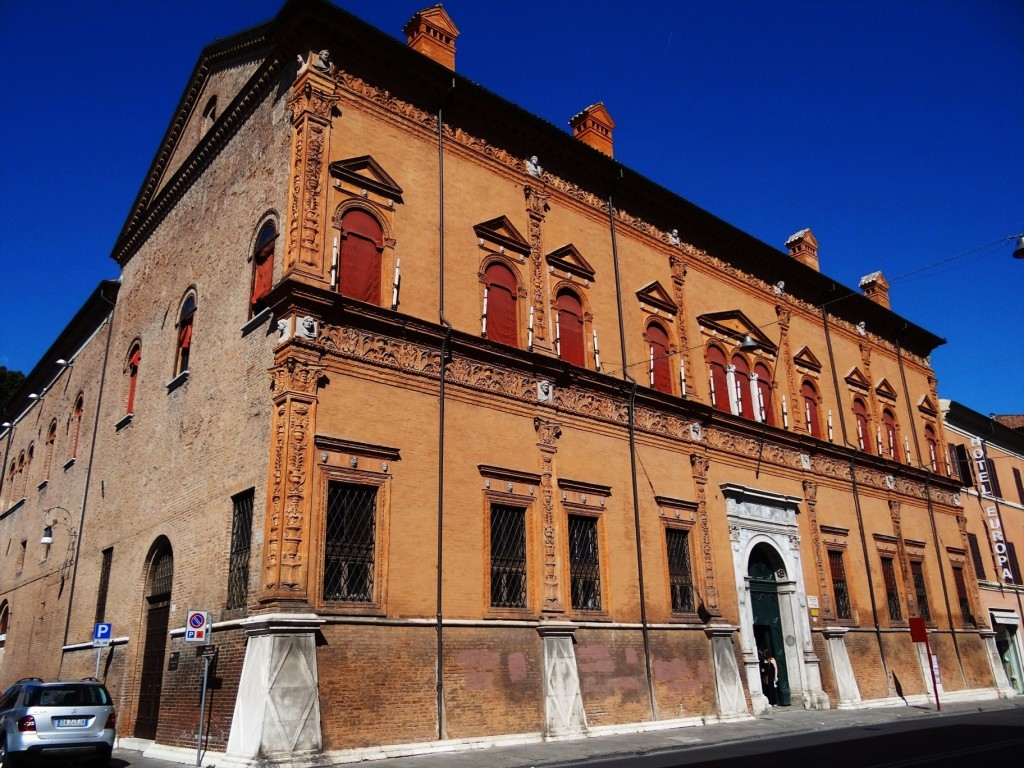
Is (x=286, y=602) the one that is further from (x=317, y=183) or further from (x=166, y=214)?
(x=166, y=214)

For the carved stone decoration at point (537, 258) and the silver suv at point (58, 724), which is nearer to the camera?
the silver suv at point (58, 724)

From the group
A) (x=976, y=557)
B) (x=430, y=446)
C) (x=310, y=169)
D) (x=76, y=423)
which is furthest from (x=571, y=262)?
(x=976, y=557)

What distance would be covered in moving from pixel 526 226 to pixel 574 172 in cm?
268

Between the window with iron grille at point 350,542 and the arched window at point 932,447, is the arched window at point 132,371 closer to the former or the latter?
the window with iron grille at point 350,542

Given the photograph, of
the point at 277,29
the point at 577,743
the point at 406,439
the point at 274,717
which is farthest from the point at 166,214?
the point at 577,743

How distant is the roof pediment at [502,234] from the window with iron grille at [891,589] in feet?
54.8

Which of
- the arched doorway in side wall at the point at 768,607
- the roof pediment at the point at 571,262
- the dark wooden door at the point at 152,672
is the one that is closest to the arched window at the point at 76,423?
the dark wooden door at the point at 152,672

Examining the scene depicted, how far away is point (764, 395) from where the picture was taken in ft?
80.9

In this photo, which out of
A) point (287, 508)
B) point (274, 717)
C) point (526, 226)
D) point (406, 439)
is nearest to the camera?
point (274, 717)

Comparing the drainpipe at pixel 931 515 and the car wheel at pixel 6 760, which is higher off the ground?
the drainpipe at pixel 931 515

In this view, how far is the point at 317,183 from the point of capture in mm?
15172

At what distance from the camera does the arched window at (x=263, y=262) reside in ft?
51.1

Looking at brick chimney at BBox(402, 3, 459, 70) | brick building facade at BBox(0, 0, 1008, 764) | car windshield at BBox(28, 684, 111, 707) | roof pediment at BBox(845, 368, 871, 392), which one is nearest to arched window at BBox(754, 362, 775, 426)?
brick building facade at BBox(0, 0, 1008, 764)

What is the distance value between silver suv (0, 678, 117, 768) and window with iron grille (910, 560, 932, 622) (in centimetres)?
2440
